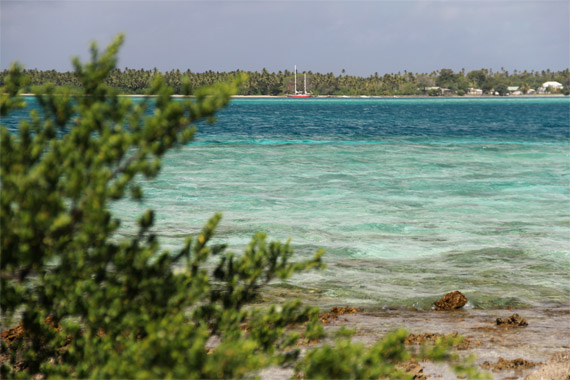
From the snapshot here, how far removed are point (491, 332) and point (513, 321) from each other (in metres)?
0.50

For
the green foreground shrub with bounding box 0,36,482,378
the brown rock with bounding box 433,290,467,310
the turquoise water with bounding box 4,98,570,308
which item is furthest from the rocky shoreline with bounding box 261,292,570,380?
the green foreground shrub with bounding box 0,36,482,378

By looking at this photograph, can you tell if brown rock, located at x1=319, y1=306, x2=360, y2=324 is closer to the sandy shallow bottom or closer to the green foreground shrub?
the sandy shallow bottom

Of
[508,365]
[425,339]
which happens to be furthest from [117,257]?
[425,339]


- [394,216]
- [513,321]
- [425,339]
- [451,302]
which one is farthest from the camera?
[394,216]

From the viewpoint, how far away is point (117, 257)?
336 centimetres

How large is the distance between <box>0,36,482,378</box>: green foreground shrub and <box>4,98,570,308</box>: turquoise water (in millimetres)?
5887

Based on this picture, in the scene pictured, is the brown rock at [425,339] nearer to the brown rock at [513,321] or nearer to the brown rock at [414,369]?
the brown rock at [414,369]

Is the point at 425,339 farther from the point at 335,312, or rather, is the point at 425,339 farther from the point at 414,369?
the point at 335,312

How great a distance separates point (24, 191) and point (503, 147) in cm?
3835

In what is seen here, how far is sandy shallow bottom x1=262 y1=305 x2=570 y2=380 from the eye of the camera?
6.46 meters

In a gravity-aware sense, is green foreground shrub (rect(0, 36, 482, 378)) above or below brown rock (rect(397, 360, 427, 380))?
above

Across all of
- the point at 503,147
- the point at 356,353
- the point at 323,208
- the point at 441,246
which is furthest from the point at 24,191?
the point at 503,147

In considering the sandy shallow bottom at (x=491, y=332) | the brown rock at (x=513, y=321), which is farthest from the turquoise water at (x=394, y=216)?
the brown rock at (x=513, y=321)

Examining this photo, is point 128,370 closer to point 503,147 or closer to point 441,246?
point 441,246
